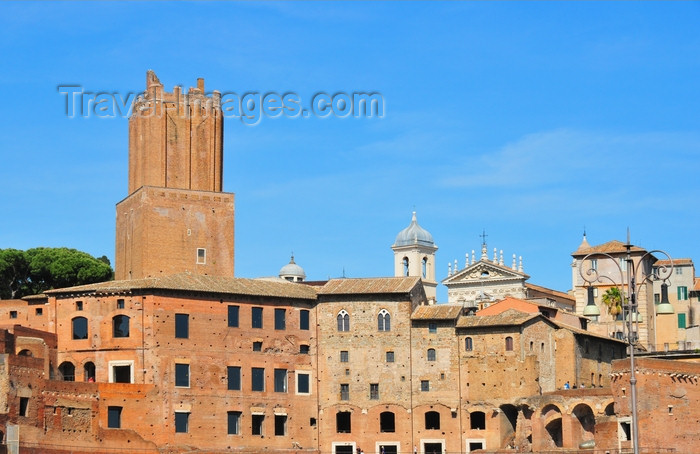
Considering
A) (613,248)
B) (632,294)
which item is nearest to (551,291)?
(613,248)

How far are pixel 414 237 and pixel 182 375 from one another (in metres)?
56.9

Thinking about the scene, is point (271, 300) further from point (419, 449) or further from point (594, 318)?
point (594, 318)

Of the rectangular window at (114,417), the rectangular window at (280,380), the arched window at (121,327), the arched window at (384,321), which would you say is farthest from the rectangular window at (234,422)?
the arched window at (384,321)

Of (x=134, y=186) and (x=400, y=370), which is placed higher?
(x=134, y=186)

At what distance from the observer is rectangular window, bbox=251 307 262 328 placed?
251ft

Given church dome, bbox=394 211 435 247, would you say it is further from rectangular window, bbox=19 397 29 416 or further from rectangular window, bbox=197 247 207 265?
rectangular window, bbox=19 397 29 416

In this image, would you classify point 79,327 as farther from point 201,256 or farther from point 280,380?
point 280,380

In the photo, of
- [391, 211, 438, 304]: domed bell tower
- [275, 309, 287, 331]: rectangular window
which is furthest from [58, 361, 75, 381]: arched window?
[391, 211, 438, 304]: domed bell tower

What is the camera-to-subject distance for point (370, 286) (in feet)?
258

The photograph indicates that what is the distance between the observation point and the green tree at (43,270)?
293ft

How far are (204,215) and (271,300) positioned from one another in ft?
26.6

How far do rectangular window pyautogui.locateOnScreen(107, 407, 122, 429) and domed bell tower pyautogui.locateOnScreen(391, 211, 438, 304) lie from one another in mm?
58080

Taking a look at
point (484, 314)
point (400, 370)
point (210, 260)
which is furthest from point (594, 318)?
point (210, 260)

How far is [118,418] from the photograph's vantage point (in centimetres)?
7088
